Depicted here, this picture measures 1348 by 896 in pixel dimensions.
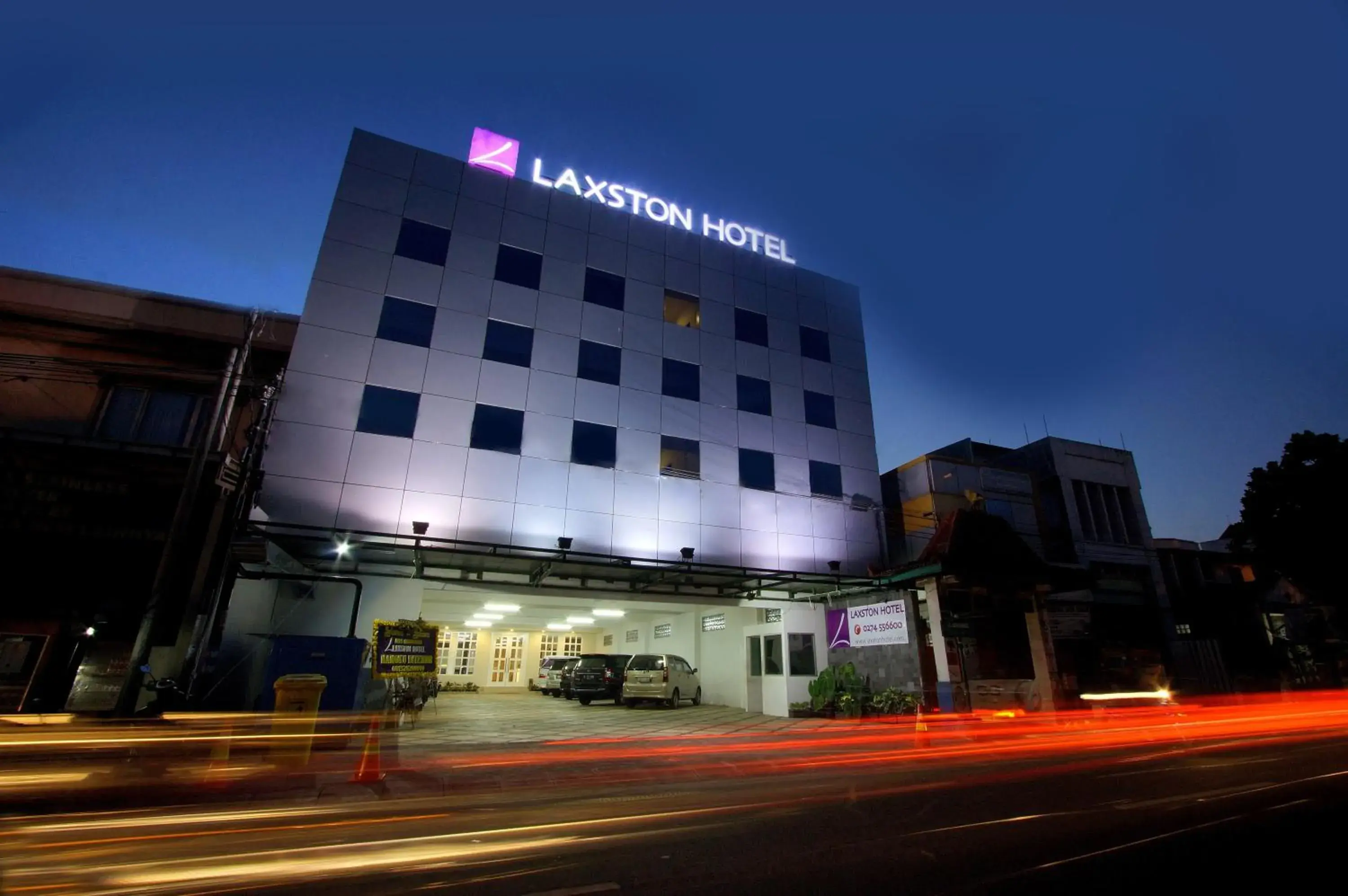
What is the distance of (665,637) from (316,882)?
24.1 metres

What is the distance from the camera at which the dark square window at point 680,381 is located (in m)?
21.2

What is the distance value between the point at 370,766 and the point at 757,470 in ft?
51.0

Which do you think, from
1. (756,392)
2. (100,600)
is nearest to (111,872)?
(100,600)

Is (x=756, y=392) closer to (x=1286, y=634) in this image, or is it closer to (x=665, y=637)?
(x=665, y=637)

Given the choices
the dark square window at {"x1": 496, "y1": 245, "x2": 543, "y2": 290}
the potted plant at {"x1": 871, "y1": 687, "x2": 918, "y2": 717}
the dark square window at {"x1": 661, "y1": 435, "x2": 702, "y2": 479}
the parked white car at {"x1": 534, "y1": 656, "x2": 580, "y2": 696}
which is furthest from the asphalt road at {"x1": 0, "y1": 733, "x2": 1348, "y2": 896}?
the parked white car at {"x1": 534, "y1": 656, "x2": 580, "y2": 696}

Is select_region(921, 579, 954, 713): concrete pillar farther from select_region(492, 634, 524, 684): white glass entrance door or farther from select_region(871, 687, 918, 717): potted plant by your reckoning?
select_region(492, 634, 524, 684): white glass entrance door

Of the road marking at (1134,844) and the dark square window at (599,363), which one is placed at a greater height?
the dark square window at (599,363)

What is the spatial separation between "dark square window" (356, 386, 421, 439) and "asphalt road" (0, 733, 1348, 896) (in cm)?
1145

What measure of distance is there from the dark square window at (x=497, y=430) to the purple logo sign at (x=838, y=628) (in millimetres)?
11954

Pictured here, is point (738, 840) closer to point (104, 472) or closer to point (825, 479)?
point (104, 472)

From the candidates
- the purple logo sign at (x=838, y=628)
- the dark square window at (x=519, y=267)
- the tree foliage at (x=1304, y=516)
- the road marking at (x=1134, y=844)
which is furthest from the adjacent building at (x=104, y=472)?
the tree foliage at (x=1304, y=516)

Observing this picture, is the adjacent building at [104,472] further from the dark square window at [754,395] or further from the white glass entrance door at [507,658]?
the white glass entrance door at [507,658]

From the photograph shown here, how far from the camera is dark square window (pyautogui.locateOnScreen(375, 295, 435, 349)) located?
1794cm

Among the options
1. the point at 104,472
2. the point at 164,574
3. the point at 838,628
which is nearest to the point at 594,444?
the point at 838,628
